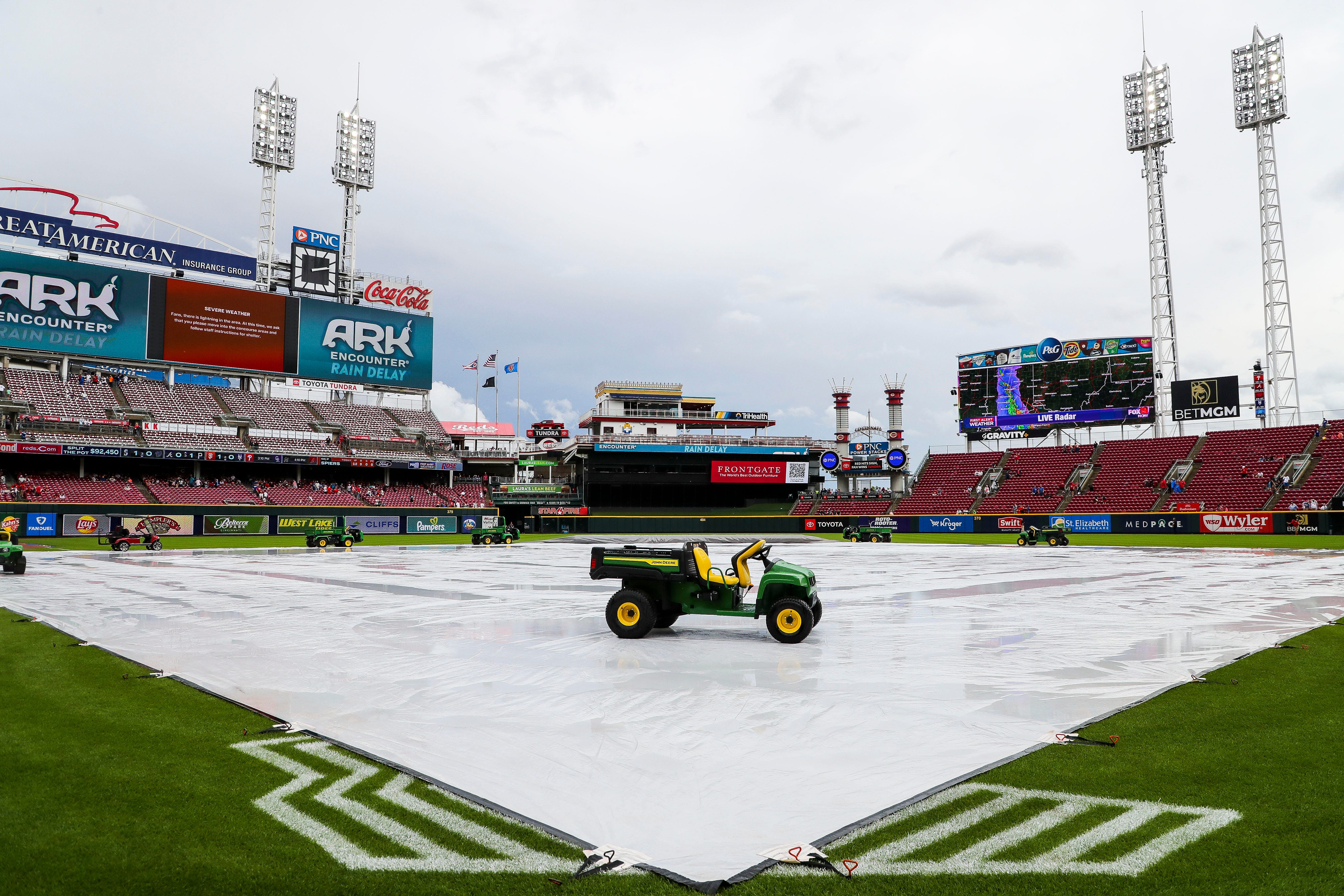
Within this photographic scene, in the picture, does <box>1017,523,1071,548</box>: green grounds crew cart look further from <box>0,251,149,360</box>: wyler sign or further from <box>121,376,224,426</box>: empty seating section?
<box>0,251,149,360</box>: wyler sign

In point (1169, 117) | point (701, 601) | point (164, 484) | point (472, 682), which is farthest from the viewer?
point (1169, 117)

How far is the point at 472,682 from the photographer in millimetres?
7980

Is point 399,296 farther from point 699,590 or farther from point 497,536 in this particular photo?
point 699,590

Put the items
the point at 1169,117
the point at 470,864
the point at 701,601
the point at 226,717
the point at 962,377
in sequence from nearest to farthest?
the point at 470,864 → the point at 226,717 → the point at 701,601 → the point at 1169,117 → the point at 962,377

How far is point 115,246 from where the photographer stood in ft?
190

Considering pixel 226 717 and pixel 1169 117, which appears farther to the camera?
pixel 1169 117

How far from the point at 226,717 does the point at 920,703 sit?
5.96 metres

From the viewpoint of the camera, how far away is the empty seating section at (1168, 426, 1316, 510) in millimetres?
48906

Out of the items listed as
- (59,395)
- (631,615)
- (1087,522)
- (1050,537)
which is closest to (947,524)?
(1087,522)

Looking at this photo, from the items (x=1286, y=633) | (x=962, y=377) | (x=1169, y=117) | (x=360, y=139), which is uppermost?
(x=360, y=139)

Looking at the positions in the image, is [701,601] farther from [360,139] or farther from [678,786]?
[360,139]

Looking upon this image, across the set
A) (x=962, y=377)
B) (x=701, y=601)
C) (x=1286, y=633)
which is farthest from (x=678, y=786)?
(x=962, y=377)

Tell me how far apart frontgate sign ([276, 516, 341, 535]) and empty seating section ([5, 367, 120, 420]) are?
15.9 m

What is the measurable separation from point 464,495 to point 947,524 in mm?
37793
